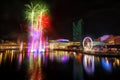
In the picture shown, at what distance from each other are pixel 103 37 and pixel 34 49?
8291 cm

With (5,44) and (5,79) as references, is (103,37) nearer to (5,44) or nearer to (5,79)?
(5,44)

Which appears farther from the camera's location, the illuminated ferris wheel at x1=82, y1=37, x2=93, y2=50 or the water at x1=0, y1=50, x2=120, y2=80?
the illuminated ferris wheel at x1=82, y1=37, x2=93, y2=50

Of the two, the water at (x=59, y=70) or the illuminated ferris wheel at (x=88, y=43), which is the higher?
the illuminated ferris wheel at (x=88, y=43)

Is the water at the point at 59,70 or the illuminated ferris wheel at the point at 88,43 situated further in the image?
the illuminated ferris wheel at the point at 88,43

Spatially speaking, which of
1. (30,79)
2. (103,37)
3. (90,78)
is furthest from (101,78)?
(103,37)

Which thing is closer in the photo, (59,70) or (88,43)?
(59,70)

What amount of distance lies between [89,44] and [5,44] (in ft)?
345

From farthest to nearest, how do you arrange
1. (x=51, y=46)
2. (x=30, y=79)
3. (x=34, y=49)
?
(x=51, y=46)
(x=34, y=49)
(x=30, y=79)

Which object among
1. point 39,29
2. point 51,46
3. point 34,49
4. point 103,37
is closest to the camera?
point 39,29

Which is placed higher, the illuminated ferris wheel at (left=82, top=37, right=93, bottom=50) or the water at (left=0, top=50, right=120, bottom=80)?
the illuminated ferris wheel at (left=82, top=37, right=93, bottom=50)

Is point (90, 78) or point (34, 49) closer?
point (90, 78)

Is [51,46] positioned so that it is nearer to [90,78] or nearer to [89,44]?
[89,44]

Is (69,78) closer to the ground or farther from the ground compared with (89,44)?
closer to the ground

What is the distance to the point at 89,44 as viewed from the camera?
401 feet
